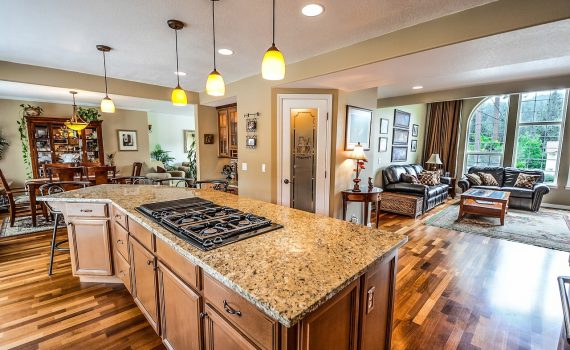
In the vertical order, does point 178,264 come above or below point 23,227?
above

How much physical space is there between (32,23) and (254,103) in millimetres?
2466

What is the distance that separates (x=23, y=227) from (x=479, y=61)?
6.90 meters

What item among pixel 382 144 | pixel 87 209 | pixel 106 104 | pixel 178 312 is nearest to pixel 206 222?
pixel 178 312

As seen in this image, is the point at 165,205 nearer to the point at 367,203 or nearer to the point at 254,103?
the point at 254,103

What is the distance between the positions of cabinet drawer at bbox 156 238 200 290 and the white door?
242 cm

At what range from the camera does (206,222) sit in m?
1.60

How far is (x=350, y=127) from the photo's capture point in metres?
3.93

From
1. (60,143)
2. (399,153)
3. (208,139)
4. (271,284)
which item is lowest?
(271,284)

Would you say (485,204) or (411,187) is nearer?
(485,204)

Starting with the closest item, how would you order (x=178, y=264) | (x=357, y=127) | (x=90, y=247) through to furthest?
(x=178, y=264), (x=90, y=247), (x=357, y=127)

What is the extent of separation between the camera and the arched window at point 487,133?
6.93 m

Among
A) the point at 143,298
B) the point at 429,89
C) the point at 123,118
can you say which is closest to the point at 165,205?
the point at 143,298

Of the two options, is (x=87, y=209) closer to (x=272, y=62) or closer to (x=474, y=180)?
(x=272, y=62)

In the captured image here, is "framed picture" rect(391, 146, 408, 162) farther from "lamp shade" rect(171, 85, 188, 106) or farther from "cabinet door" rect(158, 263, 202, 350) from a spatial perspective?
"cabinet door" rect(158, 263, 202, 350)
